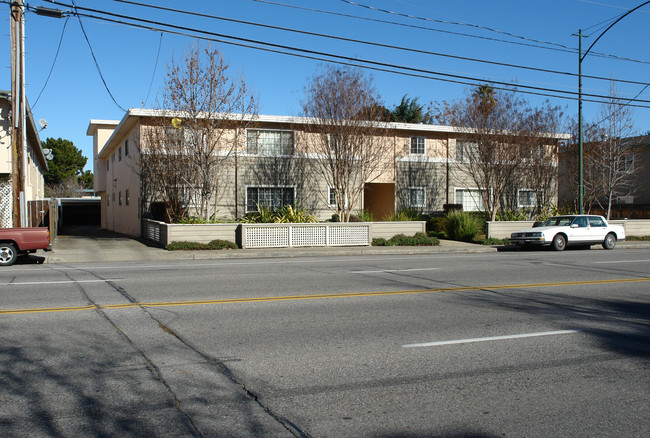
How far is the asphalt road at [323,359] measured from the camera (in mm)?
4320

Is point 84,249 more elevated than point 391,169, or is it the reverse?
point 391,169

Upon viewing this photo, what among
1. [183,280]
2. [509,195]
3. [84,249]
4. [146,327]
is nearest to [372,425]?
[146,327]

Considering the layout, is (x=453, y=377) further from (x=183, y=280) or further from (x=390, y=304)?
(x=183, y=280)

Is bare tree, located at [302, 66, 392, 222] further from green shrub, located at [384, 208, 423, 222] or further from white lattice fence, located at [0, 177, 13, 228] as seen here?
white lattice fence, located at [0, 177, 13, 228]

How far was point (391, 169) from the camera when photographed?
28.9 metres

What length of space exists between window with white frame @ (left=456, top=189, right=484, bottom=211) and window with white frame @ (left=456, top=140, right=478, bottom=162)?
5.98 ft

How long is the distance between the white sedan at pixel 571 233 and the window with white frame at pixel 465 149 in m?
6.01

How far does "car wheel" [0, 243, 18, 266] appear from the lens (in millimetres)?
15234

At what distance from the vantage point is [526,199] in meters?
31.2

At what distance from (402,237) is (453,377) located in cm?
1804

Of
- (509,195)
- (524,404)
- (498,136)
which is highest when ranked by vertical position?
(498,136)

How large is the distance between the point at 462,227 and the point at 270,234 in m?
9.58

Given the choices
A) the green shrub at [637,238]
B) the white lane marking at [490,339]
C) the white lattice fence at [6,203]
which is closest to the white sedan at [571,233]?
the green shrub at [637,238]

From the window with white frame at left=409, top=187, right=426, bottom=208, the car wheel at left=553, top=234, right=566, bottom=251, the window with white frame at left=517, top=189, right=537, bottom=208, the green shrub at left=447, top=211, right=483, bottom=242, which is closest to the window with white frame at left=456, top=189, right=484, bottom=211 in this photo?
the window with white frame at left=517, top=189, right=537, bottom=208
